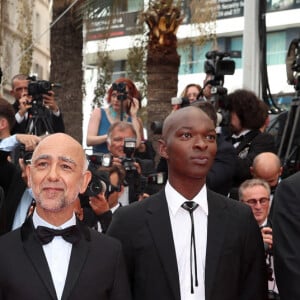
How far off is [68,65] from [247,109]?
5.82 meters

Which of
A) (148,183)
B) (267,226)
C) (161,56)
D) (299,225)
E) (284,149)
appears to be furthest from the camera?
(161,56)

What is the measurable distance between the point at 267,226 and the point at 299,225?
1352 millimetres

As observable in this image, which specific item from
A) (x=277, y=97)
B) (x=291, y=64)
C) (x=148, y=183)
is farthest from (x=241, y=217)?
(x=277, y=97)

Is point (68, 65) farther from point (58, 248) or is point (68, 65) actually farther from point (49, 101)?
point (58, 248)

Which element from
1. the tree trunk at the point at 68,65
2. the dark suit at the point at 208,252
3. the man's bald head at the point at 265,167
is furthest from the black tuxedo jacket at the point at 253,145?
the tree trunk at the point at 68,65

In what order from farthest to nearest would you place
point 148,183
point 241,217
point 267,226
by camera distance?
1. point 148,183
2. point 267,226
3. point 241,217

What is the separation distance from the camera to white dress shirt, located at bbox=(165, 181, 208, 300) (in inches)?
162

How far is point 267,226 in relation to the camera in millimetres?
5324

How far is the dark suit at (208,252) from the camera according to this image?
4090 mm

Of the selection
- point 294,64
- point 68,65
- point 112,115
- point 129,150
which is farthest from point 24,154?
point 68,65

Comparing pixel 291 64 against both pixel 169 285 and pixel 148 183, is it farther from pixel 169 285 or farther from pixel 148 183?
pixel 169 285

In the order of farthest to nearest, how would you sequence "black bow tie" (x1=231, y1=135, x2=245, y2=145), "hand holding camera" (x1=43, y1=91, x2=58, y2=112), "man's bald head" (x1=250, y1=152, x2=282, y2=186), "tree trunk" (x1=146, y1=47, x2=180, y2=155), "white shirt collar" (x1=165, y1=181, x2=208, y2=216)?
"tree trunk" (x1=146, y1=47, x2=180, y2=155), "hand holding camera" (x1=43, y1=91, x2=58, y2=112), "black bow tie" (x1=231, y1=135, x2=245, y2=145), "man's bald head" (x1=250, y1=152, x2=282, y2=186), "white shirt collar" (x1=165, y1=181, x2=208, y2=216)

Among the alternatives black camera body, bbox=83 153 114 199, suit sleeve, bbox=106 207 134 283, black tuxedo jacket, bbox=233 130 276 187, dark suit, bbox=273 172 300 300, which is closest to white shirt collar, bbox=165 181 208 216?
suit sleeve, bbox=106 207 134 283

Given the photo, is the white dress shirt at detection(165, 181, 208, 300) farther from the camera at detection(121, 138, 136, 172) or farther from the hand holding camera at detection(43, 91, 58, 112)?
the hand holding camera at detection(43, 91, 58, 112)
